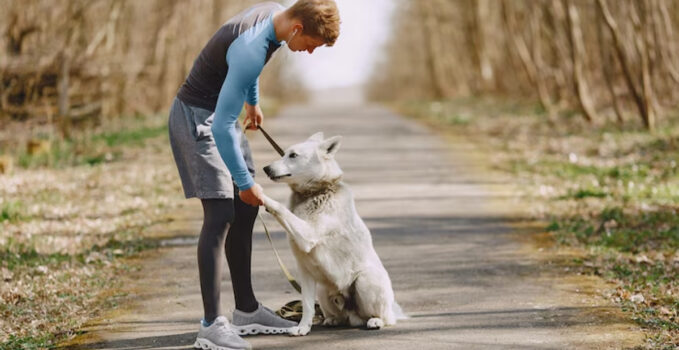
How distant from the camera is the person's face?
4.97m

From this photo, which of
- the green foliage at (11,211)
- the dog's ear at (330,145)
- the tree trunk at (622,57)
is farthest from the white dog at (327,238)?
the tree trunk at (622,57)

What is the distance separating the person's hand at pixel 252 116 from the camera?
5743 millimetres

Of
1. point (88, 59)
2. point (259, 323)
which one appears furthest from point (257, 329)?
point (88, 59)

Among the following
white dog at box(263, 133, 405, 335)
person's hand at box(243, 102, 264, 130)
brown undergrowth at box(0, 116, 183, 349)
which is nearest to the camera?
white dog at box(263, 133, 405, 335)

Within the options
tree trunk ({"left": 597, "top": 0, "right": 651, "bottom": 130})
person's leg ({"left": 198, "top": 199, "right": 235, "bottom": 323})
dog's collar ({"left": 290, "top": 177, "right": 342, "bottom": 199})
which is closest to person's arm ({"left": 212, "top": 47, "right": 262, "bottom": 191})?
person's leg ({"left": 198, "top": 199, "right": 235, "bottom": 323})

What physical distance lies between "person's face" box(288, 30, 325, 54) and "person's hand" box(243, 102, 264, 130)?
31.9 inches

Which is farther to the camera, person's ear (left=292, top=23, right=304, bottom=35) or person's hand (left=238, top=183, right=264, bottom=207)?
person's hand (left=238, top=183, right=264, bottom=207)

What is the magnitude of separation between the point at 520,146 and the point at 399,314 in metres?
11.6

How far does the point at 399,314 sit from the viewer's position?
20.1 feet

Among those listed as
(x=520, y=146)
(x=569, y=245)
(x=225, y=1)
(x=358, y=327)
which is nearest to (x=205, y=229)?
(x=358, y=327)

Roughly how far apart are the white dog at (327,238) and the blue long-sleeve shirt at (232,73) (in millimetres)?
421

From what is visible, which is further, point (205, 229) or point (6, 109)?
point (6, 109)

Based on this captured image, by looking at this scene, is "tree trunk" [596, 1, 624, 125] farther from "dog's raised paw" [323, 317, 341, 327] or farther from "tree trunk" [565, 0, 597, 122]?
"dog's raised paw" [323, 317, 341, 327]

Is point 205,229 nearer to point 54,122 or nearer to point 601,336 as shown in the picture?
point 601,336
